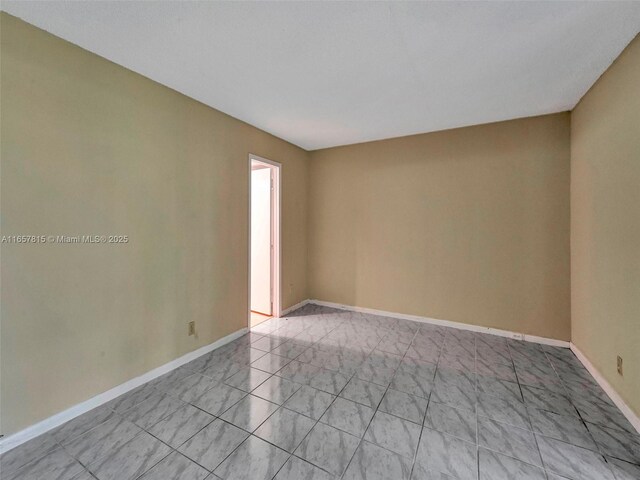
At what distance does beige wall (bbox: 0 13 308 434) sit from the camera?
1677 millimetres

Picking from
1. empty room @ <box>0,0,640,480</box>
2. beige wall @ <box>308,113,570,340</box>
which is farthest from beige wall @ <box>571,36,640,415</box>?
beige wall @ <box>308,113,570,340</box>

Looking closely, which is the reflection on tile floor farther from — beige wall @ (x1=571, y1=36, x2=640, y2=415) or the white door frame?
the white door frame

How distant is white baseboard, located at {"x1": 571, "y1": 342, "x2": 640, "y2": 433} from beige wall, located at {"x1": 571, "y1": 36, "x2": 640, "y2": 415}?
5 centimetres

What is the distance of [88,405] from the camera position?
197 centimetres

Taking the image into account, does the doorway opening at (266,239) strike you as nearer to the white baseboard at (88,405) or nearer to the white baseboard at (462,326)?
the white baseboard at (462,326)

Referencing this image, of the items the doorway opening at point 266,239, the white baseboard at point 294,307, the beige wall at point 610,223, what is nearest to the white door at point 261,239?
the doorway opening at point 266,239

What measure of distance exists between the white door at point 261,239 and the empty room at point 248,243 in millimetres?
496

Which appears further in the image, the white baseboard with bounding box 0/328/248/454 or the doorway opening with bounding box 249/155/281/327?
the doorway opening with bounding box 249/155/281/327

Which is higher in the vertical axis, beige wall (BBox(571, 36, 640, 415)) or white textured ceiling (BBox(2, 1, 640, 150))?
white textured ceiling (BBox(2, 1, 640, 150))

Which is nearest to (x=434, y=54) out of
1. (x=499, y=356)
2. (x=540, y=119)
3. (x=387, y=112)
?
(x=387, y=112)

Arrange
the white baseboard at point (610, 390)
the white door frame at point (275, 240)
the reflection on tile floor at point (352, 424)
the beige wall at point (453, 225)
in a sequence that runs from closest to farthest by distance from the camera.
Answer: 1. the reflection on tile floor at point (352, 424)
2. the white baseboard at point (610, 390)
3. the beige wall at point (453, 225)
4. the white door frame at point (275, 240)

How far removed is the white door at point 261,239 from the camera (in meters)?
4.05

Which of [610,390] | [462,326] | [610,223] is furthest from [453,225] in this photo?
[610,390]

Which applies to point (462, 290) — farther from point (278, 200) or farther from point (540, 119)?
point (278, 200)
